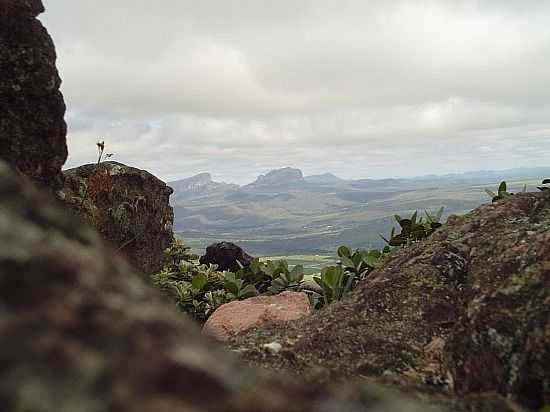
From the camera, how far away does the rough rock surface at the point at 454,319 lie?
14.4 feet

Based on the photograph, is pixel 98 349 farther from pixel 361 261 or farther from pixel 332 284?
pixel 361 261

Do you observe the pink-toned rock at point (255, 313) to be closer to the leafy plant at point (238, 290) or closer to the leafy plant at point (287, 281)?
the leafy plant at point (238, 290)

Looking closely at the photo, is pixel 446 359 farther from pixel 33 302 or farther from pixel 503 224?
pixel 33 302

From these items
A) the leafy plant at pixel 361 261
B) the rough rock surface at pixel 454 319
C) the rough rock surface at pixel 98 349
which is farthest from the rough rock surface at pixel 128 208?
the rough rock surface at pixel 98 349

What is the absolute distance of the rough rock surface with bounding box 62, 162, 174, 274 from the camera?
14783 mm

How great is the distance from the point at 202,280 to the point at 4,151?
6.94 meters

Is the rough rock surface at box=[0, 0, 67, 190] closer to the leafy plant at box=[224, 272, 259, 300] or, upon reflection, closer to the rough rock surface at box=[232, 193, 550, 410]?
the rough rock surface at box=[232, 193, 550, 410]

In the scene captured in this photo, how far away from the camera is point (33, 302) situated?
173cm

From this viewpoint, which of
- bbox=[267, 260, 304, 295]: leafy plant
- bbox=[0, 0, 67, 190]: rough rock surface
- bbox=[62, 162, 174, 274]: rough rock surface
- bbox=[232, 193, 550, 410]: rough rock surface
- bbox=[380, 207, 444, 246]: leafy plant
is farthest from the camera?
bbox=[62, 162, 174, 274]: rough rock surface

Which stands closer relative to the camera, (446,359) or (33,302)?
(33,302)

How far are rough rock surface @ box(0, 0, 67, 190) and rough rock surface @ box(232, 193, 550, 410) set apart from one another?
198 inches

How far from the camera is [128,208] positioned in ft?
55.5

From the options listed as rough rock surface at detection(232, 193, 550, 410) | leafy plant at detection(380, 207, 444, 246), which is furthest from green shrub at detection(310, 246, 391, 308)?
rough rock surface at detection(232, 193, 550, 410)

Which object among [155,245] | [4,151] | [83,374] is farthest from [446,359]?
[155,245]
